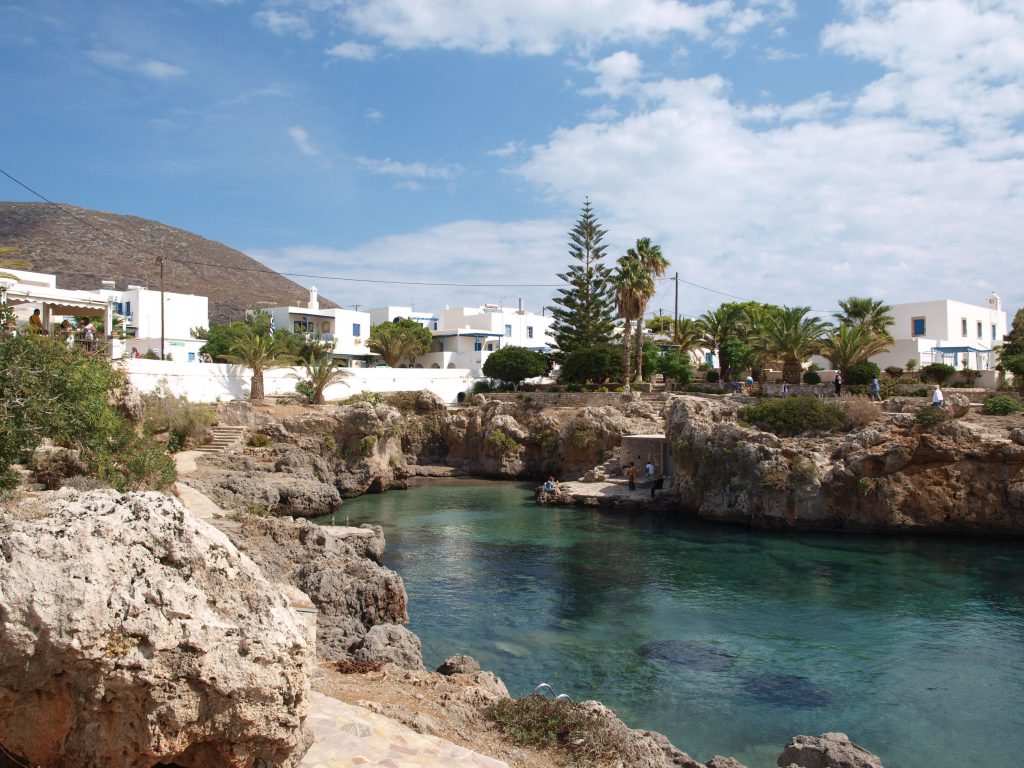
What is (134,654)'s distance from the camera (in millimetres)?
4441

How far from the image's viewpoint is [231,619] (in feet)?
16.0

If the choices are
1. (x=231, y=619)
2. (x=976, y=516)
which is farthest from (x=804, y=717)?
(x=976, y=516)

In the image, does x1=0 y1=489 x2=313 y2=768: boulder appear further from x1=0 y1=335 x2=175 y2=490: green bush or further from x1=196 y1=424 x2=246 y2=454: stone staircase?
x1=196 y1=424 x2=246 y2=454: stone staircase

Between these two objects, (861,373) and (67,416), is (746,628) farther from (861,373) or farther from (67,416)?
(861,373)

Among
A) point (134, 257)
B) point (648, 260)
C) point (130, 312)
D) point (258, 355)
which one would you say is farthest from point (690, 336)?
point (134, 257)

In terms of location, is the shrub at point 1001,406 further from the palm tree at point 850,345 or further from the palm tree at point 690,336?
the palm tree at point 690,336

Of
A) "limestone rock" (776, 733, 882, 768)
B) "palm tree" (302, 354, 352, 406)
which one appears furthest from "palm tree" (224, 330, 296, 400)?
"limestone rock" (776, 733, 882, 768)

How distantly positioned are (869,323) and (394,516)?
3199 centimetres

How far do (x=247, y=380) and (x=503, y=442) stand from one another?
1388cm

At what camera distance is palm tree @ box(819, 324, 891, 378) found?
37656 millimetres

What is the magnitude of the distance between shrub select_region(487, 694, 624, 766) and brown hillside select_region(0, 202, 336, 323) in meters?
75.7

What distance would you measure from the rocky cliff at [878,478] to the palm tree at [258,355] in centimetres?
2214

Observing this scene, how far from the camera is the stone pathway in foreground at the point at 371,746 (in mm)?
5785

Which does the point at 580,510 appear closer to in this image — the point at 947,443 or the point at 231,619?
the point at 947,443
